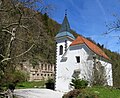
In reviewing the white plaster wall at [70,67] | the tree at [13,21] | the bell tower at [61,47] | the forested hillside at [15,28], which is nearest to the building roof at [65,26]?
the bell tower at [61,47]

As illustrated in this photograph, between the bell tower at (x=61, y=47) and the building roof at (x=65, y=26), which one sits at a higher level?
the building roof at (x=65, y=26)

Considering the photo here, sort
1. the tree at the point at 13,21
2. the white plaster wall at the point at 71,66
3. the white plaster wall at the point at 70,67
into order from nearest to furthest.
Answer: the tree at the point at 13,21 → the white plaster wall at the point at 71,66 → the white plaster wall at the point at 70,67

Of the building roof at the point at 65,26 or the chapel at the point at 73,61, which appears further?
the building roof at the point at 65,26

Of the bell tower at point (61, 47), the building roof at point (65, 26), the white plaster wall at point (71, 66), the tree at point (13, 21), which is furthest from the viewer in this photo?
the building roof at point (65, 26)

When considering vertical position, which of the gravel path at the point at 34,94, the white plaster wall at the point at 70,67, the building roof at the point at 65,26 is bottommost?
the gravel path at the point at 34,94

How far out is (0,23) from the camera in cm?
1311

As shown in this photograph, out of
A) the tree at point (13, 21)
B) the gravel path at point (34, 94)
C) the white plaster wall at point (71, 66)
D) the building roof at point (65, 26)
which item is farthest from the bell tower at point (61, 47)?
the tree at point (13, 21)

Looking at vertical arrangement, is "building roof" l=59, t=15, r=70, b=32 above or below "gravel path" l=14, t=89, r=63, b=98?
above

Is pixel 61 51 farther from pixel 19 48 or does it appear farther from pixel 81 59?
pixel 19 48

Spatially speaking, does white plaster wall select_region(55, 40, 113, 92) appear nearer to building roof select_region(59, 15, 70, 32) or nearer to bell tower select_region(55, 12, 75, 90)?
bell tower select_region(55, 12, 75, 90)

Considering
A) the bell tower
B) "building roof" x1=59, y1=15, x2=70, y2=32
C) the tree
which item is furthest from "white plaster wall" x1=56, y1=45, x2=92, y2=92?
the tree

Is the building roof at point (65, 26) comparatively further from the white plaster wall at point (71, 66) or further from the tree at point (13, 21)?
the tree at point (13, 21)

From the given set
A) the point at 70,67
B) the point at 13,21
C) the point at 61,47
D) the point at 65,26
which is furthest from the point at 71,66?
the point at 13,21

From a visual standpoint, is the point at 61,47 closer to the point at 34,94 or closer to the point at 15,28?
the point at 34,94
